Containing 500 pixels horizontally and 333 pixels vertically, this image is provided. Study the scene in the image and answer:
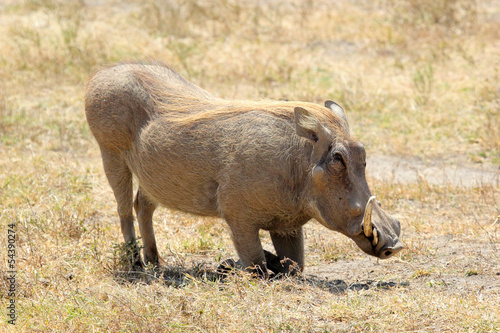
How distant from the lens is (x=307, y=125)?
4215mm

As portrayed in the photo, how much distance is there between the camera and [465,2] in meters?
13.5

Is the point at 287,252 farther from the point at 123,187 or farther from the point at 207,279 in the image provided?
the point at 123,187

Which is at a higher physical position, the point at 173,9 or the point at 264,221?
the point at 173,9

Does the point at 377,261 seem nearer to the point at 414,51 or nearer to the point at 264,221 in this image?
the point at 264,221

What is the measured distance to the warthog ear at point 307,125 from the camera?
4207 mm

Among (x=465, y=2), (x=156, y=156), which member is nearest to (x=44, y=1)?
(x=465, y=2)

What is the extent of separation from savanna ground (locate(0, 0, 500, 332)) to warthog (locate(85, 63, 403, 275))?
1.20ft

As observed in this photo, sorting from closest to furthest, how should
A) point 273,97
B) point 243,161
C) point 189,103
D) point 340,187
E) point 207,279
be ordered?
point 340,187, point 243,161, point 207,279, point 189,103, point 273,97

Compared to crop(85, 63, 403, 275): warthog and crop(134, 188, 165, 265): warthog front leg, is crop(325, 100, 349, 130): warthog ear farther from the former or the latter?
crop(134, 188, 165, 265): warthog front leg

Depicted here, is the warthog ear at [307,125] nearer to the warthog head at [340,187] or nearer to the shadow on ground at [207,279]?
the warthog head at [340,187]

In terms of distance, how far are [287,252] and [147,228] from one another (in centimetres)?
117

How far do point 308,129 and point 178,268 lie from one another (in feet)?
5.07

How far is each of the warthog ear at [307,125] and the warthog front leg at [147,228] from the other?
1.49 meters

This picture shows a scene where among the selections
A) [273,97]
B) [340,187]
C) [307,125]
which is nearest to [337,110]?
[307,125]
